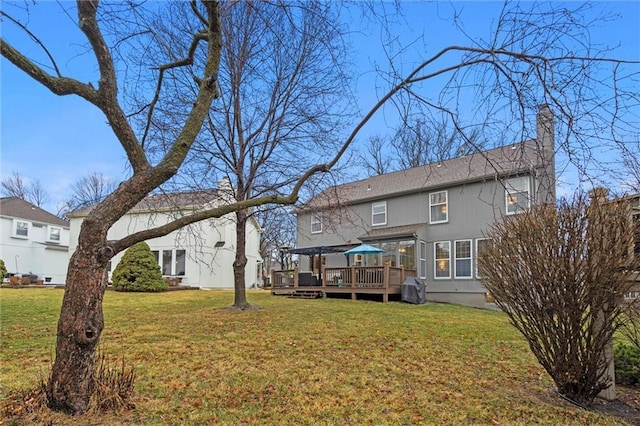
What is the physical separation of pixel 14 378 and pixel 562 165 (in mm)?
5904

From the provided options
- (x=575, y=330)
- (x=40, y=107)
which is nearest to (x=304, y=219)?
(x=40, y=107)

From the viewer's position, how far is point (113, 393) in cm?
388

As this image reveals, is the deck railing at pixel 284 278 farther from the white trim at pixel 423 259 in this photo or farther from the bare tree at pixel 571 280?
the bare tree at pixel 571 280

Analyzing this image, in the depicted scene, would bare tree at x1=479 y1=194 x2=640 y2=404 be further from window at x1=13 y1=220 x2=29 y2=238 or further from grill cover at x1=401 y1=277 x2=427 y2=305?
window at x1=13 y1=220 x2=29 y2=238

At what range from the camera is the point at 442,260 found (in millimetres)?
17688

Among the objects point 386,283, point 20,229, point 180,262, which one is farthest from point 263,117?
point 20,229

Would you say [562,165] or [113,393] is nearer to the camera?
[562,165]

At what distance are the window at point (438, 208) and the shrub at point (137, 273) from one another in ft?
40.6

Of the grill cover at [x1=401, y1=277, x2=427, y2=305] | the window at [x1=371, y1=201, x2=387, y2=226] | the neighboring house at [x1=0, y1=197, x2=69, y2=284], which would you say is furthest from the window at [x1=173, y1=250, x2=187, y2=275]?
the grill cover at [x1=401, y1=277, x2=427, y2=305]

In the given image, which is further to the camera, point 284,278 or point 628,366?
point 284,278

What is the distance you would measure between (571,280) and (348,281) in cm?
1308

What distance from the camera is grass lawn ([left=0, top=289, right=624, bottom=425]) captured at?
13.5 feet

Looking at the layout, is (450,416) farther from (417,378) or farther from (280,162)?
(280,162)

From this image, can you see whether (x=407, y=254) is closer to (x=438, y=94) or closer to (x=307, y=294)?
(x=307, y=294)
